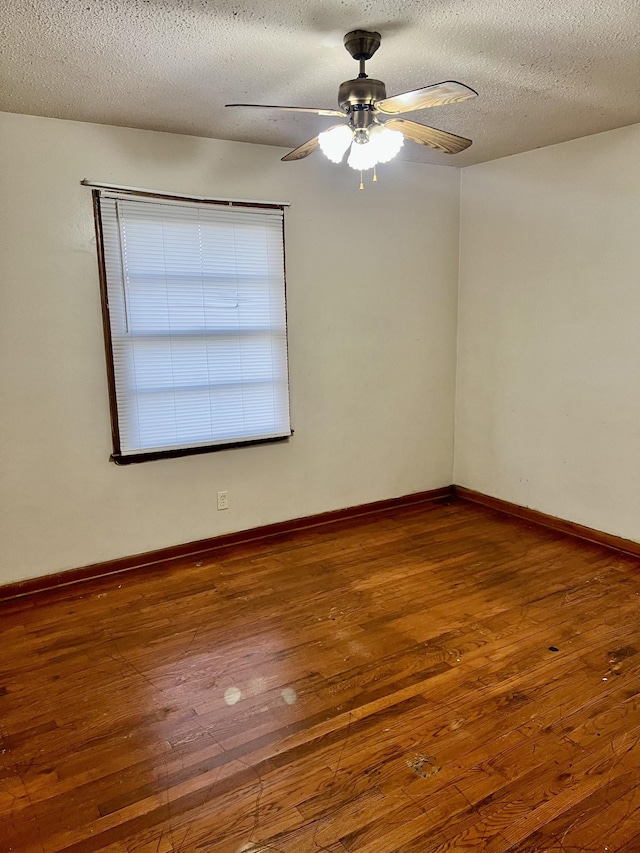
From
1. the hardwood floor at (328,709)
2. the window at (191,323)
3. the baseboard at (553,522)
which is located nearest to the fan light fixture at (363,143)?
the window at (191,323)

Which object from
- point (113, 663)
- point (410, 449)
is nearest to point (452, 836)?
point (113, 663)

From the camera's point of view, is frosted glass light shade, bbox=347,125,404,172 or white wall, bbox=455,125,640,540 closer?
frosted glass light shade, bbox=347,125,404,172

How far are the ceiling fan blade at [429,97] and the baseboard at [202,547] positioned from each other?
2679 millimetres

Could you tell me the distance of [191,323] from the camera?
3467 mm

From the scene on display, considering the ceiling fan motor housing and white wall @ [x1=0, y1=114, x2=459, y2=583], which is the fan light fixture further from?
white wall @ [x1=0, y1=114, x2=459, y2=583]

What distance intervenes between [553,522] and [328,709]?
2.42 metres

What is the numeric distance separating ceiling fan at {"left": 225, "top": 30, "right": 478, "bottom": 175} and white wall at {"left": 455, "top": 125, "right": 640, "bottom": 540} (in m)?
1.62

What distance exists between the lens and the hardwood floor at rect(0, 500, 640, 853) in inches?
67.5

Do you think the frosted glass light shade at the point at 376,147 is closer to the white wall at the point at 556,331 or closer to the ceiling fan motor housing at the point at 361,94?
the ceiling fan motor housing at the point at 361,94

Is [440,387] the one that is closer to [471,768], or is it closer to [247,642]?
[247,642]

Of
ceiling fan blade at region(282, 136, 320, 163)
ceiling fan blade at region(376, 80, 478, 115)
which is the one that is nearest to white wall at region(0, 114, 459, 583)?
ceiling fan blade at region(282, 136, 320, 163)

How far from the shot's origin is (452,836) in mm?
1656

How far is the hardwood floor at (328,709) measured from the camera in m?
1.71

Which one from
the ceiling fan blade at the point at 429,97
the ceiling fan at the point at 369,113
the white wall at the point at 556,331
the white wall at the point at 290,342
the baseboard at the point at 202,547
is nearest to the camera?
the ceiling fan blade at the point at 429,97
